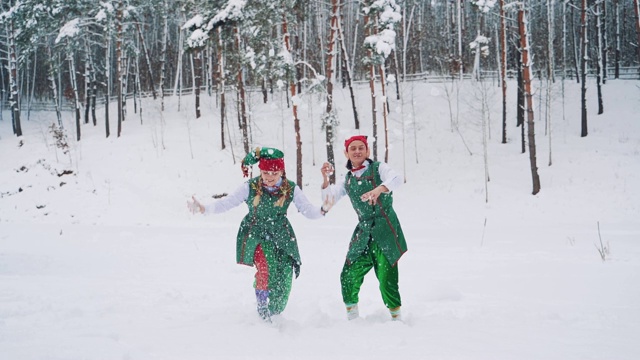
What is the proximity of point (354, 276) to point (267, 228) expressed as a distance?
1.02m

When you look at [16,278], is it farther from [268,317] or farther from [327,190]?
[327,190]

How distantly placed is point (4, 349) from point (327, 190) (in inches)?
115

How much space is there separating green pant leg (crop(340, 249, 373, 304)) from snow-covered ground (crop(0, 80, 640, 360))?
279mm

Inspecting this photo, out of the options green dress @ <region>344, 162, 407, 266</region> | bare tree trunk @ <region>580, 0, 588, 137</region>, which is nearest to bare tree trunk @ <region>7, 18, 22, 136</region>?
green dress @ <region>344, 162, 407, 266</region>

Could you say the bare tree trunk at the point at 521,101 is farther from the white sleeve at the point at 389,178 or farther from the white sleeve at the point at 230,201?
the white sleeve at the point at 230,201

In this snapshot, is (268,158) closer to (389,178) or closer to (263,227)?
(263,227)

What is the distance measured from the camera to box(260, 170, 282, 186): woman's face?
4434 mm

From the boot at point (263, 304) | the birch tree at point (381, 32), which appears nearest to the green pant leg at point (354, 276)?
the boot at point (263, 304)

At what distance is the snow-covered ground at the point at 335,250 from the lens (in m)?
3.59

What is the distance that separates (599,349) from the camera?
3.24 metres

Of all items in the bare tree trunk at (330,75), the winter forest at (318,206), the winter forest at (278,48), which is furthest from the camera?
the bare tree trunk at (330,75)

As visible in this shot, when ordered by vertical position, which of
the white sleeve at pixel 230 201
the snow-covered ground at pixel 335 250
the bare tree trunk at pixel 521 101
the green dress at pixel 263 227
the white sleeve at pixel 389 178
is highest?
the bare tree trunk at pixel 521 101

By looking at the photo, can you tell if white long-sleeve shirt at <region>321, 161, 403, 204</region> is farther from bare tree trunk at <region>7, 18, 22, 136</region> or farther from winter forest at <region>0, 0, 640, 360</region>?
bare tree trunk at <region>7, 18, 22, 136</region>

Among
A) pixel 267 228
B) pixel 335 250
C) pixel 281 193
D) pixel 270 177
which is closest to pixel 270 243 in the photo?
pixel 267 228
